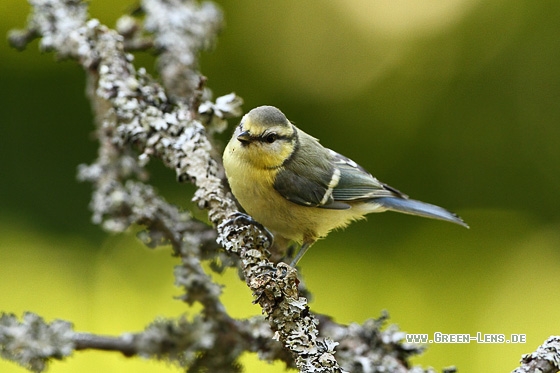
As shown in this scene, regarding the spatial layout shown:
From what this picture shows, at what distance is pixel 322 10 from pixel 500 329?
1.53 m

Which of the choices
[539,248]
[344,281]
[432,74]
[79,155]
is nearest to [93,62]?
[79,155]

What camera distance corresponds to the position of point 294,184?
157 cm

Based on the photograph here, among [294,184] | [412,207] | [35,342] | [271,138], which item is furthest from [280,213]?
[35,342]

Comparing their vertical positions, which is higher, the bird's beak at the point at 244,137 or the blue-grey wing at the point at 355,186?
the blue-grey wing at the point at 355,186

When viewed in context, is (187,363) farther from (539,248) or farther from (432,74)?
(432,74)

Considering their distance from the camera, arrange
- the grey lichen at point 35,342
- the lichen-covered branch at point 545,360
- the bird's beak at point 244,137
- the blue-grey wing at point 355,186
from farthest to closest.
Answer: the blue-grey wing at point 355,186, the bird's beak at point 244,137, the grey lichen at point 35,342, the lichen-covered branch at point 545,360

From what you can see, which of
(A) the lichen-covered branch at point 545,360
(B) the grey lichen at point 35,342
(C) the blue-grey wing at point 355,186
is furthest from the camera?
(C) the blue-grey wing at point 355,186

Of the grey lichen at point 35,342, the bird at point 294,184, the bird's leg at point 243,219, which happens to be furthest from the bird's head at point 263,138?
the grey lichen at point 35,342

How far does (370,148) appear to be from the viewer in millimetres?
2268

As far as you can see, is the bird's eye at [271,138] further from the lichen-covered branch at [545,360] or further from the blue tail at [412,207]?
the lichen-covered branch at [545,360]

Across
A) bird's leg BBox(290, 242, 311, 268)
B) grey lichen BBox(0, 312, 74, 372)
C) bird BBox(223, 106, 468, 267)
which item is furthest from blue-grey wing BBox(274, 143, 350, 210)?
grey lichen BBox(0, 312, 74, 372)

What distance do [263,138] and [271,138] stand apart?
0.9 inches

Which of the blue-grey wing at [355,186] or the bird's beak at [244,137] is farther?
the blue-grey wing at [355,186]

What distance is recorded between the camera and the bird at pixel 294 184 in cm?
151
